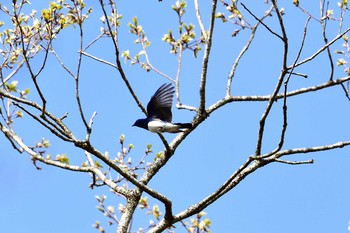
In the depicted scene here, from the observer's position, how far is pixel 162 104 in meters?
5.43

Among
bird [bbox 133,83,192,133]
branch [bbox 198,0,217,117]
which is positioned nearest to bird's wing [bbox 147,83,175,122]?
bird [bbox 133,83,192,133]

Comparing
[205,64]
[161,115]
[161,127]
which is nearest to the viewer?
[205,64]

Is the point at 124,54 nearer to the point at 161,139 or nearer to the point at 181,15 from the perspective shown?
the point at 181,15

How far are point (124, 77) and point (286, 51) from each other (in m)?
1.50

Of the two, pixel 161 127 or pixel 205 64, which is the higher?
pixel 205 64

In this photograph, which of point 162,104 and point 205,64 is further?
point 162,104

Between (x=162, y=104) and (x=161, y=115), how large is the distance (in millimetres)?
150

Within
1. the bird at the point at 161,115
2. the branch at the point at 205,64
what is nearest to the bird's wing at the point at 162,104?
the bird at the point at 161,115

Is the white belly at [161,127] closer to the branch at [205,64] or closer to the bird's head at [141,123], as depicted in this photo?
the bird's head at [141,123]

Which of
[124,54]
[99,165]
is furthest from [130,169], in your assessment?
[124,54]

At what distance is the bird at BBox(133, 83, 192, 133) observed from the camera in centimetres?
511

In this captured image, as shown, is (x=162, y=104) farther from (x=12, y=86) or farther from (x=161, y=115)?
(x=12, y=86)

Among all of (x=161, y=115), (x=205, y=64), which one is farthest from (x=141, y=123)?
(x=205, y=64)

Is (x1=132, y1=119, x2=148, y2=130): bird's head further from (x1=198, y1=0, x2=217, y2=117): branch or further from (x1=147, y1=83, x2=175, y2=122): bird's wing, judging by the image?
(x1=198, y1=0, x2=217, y2=117): branch
